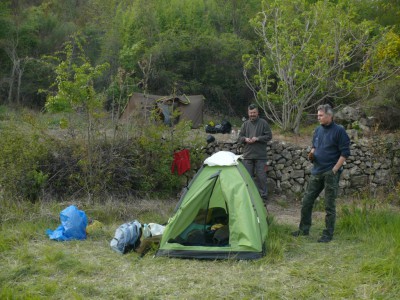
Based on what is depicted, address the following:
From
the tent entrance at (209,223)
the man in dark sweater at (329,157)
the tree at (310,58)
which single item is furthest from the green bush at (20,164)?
the tree at (310,58)

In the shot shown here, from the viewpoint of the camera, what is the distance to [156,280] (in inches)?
195

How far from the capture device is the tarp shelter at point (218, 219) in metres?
5.62

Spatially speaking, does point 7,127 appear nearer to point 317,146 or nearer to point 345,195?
point 317,146

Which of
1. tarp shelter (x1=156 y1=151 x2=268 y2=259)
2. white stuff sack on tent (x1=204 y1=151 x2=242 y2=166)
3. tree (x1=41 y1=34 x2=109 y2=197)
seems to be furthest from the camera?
tree (x1=41 y1=34 x2=109 y2=197)

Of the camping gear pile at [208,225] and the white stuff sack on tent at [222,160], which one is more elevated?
the white stuff sack on tent at [222,160]

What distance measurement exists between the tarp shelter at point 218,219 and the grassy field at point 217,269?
0.16m

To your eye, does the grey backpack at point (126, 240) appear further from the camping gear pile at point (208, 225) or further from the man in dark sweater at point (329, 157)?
the man in dark sweater at point (329, 157)

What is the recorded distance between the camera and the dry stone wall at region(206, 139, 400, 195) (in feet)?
31.2

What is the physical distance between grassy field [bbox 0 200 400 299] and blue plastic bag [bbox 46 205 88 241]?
123 mm

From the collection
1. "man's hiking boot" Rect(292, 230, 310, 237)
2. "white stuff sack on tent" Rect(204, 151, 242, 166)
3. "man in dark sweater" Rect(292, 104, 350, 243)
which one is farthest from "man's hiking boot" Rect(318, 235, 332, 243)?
"white stuff sack on tent" Rect(204, 151, 242, 166)

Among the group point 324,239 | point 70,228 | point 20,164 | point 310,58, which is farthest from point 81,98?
point 310,58

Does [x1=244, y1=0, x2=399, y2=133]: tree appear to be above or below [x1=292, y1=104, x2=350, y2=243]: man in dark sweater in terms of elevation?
above

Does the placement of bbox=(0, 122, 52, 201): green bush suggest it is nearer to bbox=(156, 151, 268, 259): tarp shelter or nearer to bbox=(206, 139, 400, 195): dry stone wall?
bbox=(156, 151, 268, 259): tarp shelter

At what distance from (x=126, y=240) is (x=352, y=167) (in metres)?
5.43
